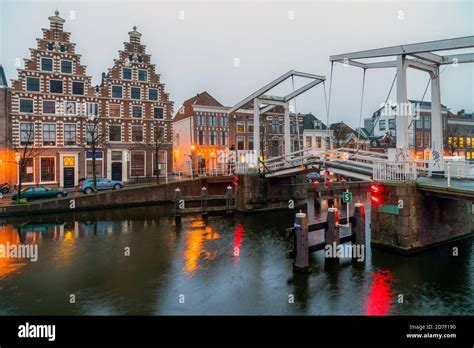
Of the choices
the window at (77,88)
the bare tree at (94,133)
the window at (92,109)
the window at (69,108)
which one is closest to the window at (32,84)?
the window at (69,108)

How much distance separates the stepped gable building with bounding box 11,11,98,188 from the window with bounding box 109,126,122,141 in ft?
9.00

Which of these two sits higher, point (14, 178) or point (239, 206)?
point (14, 178)

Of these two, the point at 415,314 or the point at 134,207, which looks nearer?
the point at 415,314

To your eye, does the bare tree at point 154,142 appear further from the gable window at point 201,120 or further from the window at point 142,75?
the gable window at point 201,120

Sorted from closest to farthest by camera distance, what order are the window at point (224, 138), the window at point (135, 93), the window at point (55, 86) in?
the window at point (55, 86) < the window at point (135, 93) < the window at point (224, 138)

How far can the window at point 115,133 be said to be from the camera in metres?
34.2

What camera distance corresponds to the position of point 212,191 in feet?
94.6

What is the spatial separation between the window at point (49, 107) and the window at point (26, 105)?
3.61 ft

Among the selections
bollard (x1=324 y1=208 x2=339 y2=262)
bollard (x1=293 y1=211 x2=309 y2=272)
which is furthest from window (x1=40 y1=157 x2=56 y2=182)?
bollard (x1=324 y1=208 x2=339 y2=262)

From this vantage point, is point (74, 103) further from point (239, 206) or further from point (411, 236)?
point (411, 236)

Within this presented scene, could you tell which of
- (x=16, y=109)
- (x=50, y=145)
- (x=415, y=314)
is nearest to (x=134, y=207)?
(x=50, y=145)

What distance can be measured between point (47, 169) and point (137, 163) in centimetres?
836

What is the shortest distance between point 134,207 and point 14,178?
12.6m
